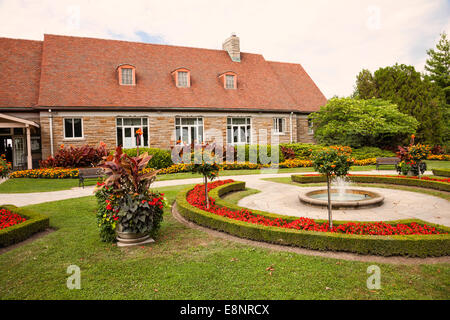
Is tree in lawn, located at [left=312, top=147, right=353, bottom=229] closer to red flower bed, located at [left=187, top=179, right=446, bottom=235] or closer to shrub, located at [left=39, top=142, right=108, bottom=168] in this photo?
red flower bed, located at [left=187, top=179, right=446, bottom=235]

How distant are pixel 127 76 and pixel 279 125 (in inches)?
529

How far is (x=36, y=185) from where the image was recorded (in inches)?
577

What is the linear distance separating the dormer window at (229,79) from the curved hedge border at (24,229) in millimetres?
20223

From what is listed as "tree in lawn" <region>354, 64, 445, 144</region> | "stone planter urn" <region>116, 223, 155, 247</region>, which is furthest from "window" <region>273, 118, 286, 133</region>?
"stone planter urn" <region>116, 223, 155, 247</region>

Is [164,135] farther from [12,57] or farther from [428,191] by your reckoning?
[428,191]

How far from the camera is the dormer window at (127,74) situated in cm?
2250

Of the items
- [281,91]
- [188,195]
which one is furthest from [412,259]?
[281,91]

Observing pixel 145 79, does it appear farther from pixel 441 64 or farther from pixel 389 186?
pixel 441 64

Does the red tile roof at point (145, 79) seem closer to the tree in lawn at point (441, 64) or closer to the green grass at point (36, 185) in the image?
the green grass at point (36, 185)

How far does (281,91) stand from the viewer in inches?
1102

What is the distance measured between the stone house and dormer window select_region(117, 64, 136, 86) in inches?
2.9

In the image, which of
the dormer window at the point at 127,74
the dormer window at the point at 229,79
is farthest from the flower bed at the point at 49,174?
the dormer window at the point at 229,79

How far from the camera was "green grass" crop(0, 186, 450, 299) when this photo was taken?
4.29 metres

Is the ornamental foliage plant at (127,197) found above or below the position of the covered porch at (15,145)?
below
